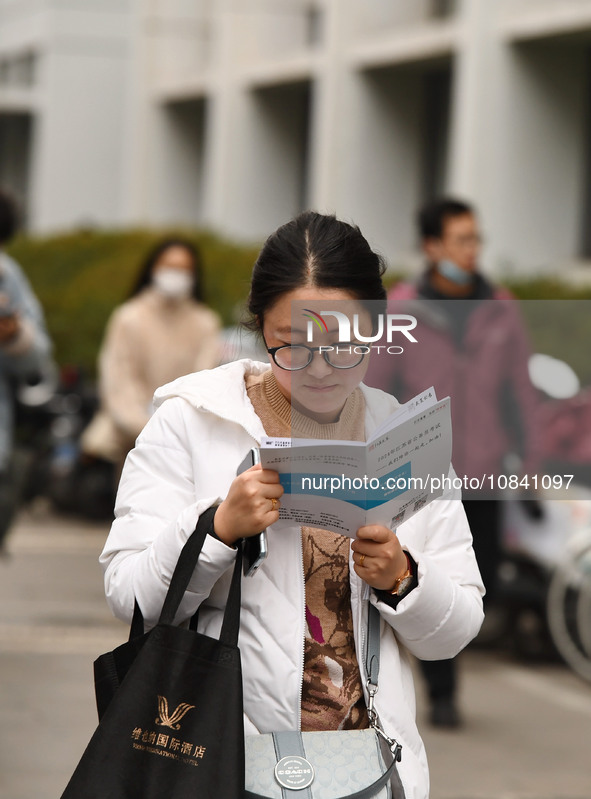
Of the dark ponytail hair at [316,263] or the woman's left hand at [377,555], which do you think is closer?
the woman's left hand at [377,555]

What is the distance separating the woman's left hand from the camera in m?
2.25

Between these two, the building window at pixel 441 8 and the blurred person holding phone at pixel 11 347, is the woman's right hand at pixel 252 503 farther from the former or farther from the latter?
the building window at pixel 441 8

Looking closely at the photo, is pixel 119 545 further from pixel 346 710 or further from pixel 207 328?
pixel 207 328

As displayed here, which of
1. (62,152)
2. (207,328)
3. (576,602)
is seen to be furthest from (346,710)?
(62,152)

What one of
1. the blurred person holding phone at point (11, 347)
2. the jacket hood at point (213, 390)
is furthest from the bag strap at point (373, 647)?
the blurred person holding phone at point (11, 347)

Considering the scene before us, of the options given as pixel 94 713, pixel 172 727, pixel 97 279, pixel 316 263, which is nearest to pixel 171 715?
pixel 172 727

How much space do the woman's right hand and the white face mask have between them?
5.05 metres

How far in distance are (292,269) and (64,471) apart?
9.17m

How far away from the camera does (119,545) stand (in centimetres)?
240

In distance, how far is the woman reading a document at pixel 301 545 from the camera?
2.31 metres

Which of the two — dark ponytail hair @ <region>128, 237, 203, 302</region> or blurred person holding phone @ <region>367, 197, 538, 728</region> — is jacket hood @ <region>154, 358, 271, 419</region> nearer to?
blurred person holding phone @ <region>367, 197, 538, 728</region>

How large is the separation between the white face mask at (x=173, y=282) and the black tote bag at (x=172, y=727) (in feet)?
16.6

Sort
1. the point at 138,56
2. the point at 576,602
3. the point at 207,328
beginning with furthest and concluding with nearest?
the point at 138,56, the point at 207,328, the point at 576,602

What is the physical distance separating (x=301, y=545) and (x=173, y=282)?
4928 millimetres
